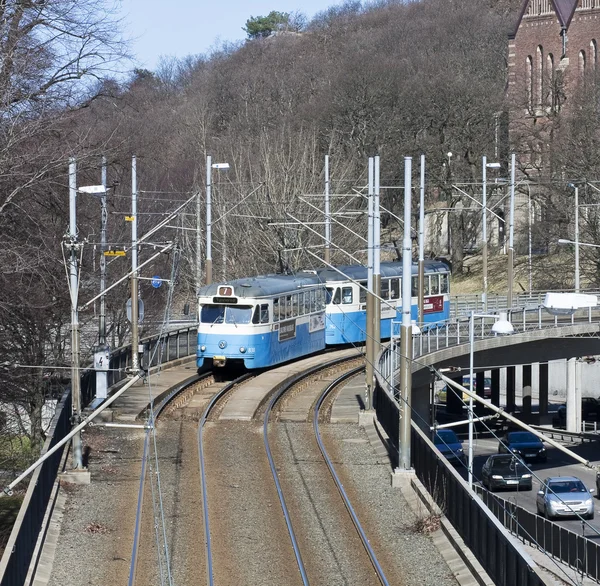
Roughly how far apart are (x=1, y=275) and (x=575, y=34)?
67.1 m

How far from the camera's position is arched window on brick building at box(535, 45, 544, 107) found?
263 feet

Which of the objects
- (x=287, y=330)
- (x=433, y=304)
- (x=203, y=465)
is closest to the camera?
(x=203, y=465)

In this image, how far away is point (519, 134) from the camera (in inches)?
3009

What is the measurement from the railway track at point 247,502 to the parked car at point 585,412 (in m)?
33.2

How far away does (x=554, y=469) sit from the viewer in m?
48.5

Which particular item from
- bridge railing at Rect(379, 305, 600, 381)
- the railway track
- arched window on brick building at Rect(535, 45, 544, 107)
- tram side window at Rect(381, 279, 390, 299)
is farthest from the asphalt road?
arched window on brick building at Rect(535, 45, 544, 107)

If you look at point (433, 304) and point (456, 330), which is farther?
point (433, 304)

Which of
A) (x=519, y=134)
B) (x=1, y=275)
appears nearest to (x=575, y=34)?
(x=519, y=134)

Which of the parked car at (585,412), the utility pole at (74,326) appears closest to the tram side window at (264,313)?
the utility pole at (74,326)

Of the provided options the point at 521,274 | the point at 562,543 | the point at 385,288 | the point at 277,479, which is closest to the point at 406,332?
the point at 277,479

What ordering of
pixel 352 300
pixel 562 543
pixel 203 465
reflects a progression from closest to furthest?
pixel 203 465 → pixel 562 543 → pixel 352 300

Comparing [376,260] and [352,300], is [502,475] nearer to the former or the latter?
[352,300]

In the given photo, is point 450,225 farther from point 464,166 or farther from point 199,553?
point 199,553

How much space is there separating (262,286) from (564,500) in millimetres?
10611
